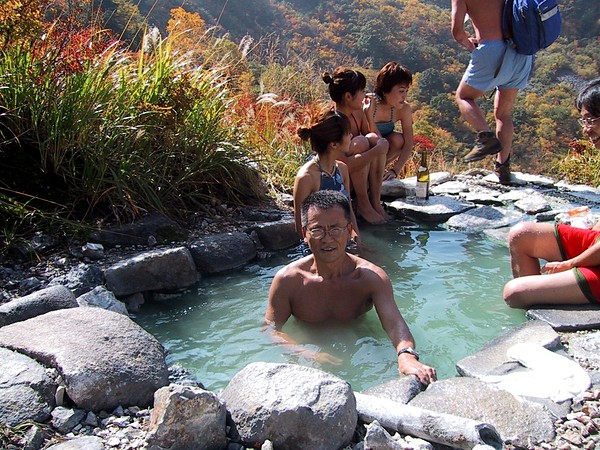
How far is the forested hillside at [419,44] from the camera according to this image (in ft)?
61.3

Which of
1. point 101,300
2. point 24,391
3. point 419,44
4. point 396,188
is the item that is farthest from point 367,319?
point 419,44

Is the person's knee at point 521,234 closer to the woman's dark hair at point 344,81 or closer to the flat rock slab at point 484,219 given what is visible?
the flat rock slab at point 484,219

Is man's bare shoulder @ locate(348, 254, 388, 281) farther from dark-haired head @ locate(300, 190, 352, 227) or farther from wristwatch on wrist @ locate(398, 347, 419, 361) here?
wristwatch on wrist @ locate(398, 347, 419, 361)

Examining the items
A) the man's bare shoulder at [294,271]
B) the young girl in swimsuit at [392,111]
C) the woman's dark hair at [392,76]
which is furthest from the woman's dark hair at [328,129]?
the woman's dark hair at [392,76]

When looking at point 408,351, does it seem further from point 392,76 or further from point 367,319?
point 392,76

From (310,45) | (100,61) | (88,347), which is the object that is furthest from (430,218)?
(310,45)

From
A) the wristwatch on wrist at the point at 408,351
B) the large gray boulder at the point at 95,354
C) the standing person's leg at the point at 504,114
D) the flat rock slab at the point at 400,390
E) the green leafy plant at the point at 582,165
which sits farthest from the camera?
the green leafy plant at the point at 582,165

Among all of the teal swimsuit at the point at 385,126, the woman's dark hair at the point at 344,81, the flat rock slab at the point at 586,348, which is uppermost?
the woman's dark hair at the point at 344,81

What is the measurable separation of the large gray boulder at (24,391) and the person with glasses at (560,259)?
8.65ft

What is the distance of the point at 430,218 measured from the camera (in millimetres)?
5836

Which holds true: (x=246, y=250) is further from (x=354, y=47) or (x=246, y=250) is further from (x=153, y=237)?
(x=354, y=47)

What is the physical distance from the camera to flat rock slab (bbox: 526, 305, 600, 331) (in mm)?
3141

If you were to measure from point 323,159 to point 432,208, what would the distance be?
1721mm

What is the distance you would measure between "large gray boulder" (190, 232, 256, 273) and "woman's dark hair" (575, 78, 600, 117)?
2.52 m
